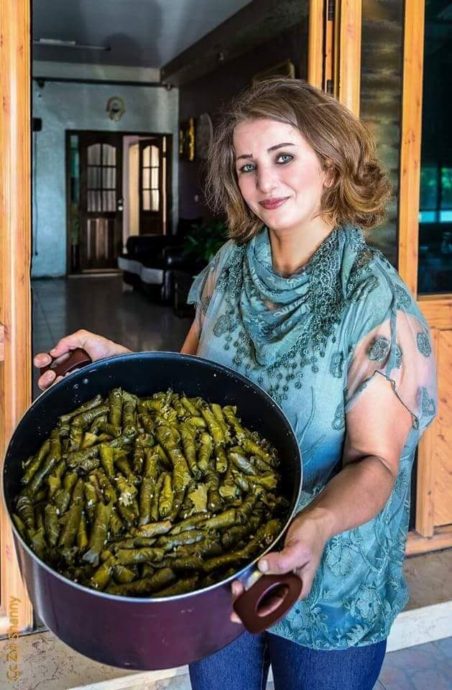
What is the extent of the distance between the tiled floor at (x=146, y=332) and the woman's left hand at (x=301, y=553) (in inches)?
64.0

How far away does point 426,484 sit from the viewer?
115 inches

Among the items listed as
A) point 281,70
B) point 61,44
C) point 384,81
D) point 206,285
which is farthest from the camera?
point 61,44

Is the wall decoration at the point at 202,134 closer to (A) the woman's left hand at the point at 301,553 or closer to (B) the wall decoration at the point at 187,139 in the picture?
(B) the wall decoration at the point at 187,139

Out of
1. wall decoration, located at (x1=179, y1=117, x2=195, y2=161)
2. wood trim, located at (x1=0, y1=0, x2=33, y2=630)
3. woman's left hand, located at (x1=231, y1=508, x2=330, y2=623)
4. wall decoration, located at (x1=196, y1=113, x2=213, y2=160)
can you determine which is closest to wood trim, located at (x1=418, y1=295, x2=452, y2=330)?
wood trim, located at (x1=0, y1=0, x2=33, y2=630)

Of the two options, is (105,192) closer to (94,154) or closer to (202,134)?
(94,154)

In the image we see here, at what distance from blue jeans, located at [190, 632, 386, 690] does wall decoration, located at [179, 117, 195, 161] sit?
10799 millimetres

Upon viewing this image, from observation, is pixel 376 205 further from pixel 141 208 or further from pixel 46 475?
pixel 141 208

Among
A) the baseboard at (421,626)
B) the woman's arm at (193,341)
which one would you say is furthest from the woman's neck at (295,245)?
the baseboard at (421,626)

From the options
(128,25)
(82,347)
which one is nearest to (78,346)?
(82,347)

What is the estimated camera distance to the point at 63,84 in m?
11.8

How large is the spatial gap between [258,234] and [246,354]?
239mm

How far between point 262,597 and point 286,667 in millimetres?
508

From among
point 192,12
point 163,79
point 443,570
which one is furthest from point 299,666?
point 163,79

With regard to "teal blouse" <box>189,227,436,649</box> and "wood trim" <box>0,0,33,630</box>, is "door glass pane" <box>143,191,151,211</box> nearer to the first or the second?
"wood trim" <box>0,0,33,630</box>
